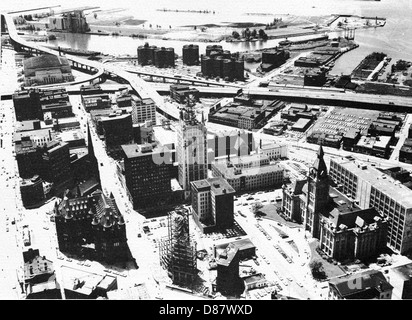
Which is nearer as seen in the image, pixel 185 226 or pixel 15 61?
pixel 185 226

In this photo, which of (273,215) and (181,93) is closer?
(273,215)

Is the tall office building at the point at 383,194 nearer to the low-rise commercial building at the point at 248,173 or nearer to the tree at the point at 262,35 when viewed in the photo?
the low-rise commercial building at the point at 248,173

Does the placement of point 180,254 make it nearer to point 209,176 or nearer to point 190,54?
point 209,176

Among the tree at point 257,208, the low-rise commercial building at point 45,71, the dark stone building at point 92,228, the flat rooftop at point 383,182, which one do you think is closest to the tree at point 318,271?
the flat rooftop at point 383,182

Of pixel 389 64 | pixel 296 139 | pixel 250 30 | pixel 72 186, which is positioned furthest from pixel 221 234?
pixel 250 30

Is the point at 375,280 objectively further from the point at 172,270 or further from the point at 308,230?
the point at 172,270

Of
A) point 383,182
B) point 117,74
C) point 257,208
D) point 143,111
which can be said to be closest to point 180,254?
point 257,208
